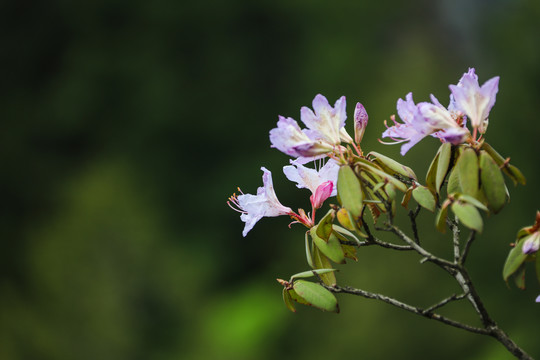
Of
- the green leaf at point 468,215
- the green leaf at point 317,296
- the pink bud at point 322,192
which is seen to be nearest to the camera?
the green leaf at point 468,215

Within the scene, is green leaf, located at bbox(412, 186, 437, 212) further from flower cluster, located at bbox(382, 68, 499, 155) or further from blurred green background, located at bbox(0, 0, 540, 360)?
blurred green background, located at bbox(0, 0, 540, 360)

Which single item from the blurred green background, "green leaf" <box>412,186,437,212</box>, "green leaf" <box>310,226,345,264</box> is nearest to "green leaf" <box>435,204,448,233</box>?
"green leaf" <box>412,186,437,212</box>

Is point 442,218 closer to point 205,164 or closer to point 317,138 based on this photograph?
point 317,138

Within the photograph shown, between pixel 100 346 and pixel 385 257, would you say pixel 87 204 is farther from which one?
pixel 385 257

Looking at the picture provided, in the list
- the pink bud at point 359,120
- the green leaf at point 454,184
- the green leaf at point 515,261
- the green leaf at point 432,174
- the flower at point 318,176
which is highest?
the pink bud at point 359,120

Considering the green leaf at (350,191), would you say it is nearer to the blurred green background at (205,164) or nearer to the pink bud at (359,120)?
the pink bud at (359,120)

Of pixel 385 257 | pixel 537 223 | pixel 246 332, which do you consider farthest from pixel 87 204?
pixel 537 223

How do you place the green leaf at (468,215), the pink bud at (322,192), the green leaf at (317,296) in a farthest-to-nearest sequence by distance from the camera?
the pink bud at (322,192) < the green leaf at (317,296) < the green leaf at (468,215)

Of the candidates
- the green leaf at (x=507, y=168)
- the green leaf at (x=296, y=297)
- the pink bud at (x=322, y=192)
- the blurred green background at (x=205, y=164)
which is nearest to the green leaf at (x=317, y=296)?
the green leaf at (x=296, y=297)
